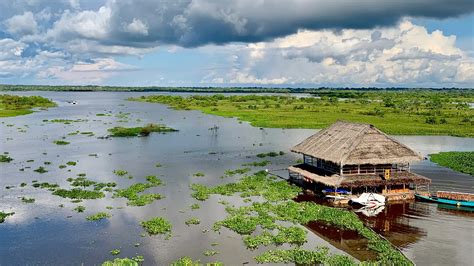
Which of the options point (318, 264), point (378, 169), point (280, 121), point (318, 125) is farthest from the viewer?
point (280, 121)

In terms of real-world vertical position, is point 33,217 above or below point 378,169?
below

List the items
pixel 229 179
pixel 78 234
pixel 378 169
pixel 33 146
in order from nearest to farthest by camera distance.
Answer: pixel 78 234 → pixel 378 169 → pixel 229 179 → pixel 33 146

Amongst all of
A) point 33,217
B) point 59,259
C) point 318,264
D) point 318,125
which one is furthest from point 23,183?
point 318,125

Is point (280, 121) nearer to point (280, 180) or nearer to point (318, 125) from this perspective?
point (318, 125)

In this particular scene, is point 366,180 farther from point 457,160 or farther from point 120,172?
point 120,172

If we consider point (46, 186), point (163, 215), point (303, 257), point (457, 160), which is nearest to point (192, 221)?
point (163, 215)

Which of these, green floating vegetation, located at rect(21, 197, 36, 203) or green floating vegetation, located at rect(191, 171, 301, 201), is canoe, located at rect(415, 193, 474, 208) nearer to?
green floating vegetation, located at rect(191, 171, 301, 201)

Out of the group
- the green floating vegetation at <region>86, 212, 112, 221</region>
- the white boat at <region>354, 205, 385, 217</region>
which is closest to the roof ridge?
the white boat at <region>354, 205, 385, 217</region>
